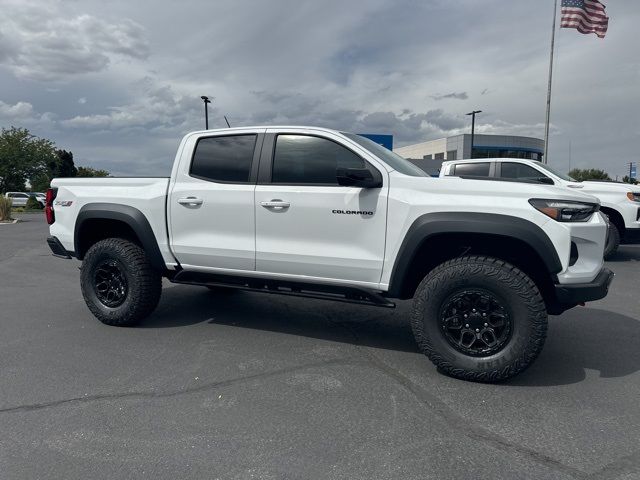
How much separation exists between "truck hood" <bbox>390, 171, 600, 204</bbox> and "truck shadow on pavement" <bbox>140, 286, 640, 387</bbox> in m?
1.42

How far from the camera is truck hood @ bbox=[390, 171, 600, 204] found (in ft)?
11.6

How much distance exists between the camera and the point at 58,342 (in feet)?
15.3

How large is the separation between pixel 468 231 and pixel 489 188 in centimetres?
38

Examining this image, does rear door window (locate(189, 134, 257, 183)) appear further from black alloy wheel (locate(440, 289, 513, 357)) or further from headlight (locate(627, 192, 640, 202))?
headlight (locate(627, 192, 640, 202))

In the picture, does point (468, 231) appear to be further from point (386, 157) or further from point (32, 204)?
point (32, 204)

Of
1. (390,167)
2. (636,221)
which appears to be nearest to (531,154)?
(636,221)

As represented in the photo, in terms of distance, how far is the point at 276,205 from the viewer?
427cm

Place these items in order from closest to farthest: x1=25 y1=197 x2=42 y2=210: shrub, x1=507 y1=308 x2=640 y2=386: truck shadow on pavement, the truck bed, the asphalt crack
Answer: the asphalt crack, x1=507 y1=308 x2=640 y2=386: truck shadow on pavement, the truck bed, x1=25 y1=197 x2=42 y2=210: shrub

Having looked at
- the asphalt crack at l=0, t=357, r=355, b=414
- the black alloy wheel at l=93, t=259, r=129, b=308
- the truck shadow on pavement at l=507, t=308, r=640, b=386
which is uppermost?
the black alloy wheel at l=93, t=259, r=129, b=308

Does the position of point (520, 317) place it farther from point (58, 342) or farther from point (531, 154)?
point (531, 154)

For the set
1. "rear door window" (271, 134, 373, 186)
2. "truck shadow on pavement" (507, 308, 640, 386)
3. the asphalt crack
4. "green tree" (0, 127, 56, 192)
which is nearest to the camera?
the asphalt crack

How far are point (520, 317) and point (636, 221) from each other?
7.09 meters

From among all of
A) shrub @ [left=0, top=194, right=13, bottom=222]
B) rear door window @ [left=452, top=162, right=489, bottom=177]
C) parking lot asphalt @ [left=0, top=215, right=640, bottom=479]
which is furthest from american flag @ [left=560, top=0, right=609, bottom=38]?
shrub @ [left=0, top=194, right=13, bottom=222]

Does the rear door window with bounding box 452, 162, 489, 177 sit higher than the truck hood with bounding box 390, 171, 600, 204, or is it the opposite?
the rear door window with bounding box 452, 162, 489, 177
